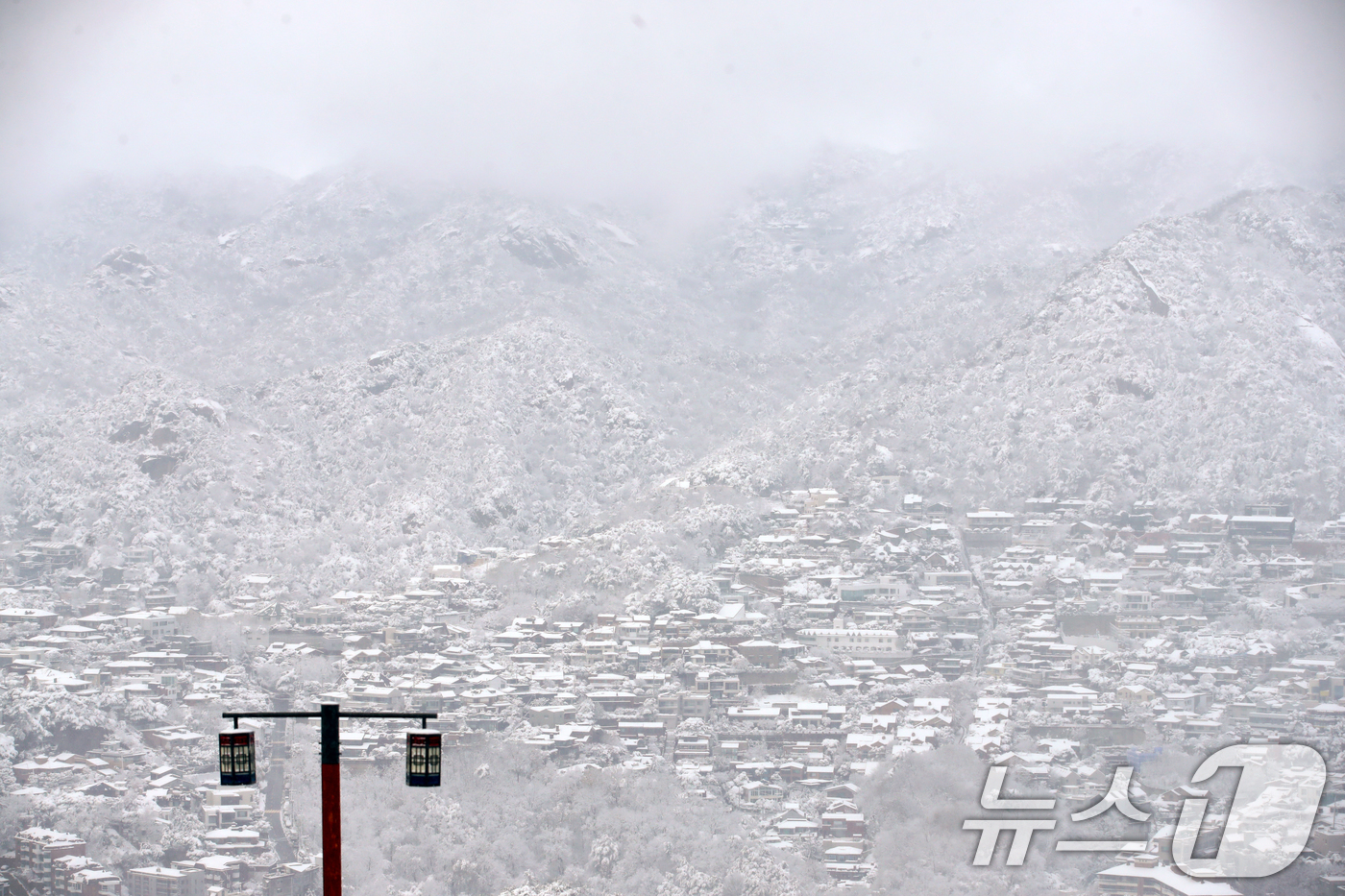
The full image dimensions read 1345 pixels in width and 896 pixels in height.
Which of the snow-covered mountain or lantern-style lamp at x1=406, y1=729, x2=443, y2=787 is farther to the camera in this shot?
the snow-covered mountain

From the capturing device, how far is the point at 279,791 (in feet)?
98.2

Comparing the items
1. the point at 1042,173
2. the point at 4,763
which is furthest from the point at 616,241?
the point at 4,763

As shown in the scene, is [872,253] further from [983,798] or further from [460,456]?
[983,798]

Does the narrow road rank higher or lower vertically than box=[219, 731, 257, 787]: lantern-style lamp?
lower

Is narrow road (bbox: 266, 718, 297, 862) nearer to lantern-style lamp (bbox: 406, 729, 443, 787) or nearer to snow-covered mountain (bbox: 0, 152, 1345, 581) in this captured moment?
snow-covered mountain (bbox: 0, 152, 1345, 581)

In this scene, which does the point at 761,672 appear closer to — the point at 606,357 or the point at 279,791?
the point at 279,791

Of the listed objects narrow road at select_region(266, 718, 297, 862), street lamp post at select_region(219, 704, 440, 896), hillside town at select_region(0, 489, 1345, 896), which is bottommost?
narrow road at select_region(266, 718, 297, 862)

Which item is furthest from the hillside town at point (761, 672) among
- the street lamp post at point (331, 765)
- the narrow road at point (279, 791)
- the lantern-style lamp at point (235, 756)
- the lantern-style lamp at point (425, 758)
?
the lantern-style lamp at point (425, 758)

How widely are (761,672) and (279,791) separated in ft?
38.3

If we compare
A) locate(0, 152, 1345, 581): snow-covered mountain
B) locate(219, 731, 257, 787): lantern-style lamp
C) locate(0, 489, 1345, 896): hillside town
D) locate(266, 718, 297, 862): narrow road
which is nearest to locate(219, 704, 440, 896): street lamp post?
locate(219, 731, 257, 787): lantern-style lamp

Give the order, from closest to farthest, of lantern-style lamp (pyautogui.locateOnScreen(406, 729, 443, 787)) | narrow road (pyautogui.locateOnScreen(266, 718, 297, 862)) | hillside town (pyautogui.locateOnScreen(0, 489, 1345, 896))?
lantern-style lamp (pyautogui.locateOnScreen(406, 729, 443, 787)) < narrow road (pyautogui.locateOnScreen(266, 718, 297, 862)) < hillside town (pyautogui.locateOnScreen(0, 489, 1345, 896))

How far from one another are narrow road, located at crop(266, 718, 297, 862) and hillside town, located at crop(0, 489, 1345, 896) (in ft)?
0.29

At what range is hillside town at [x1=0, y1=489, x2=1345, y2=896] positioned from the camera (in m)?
28.5

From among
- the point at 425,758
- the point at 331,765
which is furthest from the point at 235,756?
the point at 425,758
